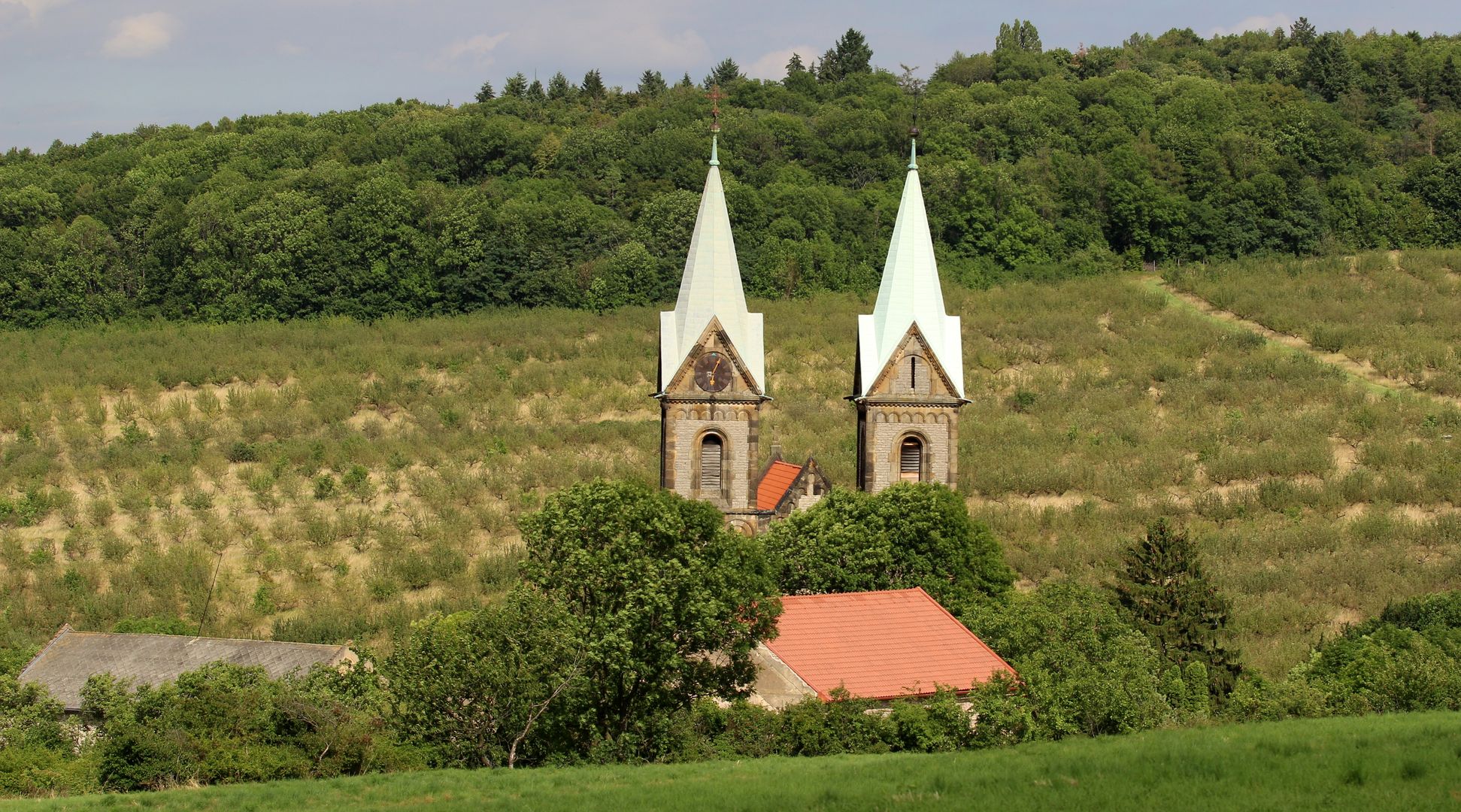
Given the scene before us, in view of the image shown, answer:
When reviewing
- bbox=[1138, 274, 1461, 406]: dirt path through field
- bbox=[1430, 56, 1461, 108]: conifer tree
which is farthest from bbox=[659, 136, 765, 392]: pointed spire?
Result: bbox=[1430, 56, 1461, 108]: conifer tree

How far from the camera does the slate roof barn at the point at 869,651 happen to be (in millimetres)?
36250

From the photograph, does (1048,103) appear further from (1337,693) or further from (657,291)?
(1337,693)

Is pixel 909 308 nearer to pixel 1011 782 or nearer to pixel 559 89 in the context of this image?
pixel 1011 782

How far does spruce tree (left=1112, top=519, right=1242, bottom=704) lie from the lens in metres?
44.7

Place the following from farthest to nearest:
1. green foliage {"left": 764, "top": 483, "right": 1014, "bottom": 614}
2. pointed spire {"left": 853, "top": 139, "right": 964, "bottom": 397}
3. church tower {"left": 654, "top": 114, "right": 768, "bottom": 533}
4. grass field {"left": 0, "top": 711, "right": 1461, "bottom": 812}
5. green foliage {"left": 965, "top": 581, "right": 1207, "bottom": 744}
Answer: pointed spire {"left": 853, "top": 139, "right": 964, "bottom": 397}
church tower {"left": 654, "top": 114, "right": 768, "bottom": 533}
green foliage {"left": 764, "top": 483, "right": 1014, "bottom": 614}
green foliage {"left": 965, "top": 581, "right": 1207, "bottom": 744}
grass field {"left": 0, "top": 711, "right": 1461, "bottom": 812}

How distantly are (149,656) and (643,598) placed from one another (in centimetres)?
1770

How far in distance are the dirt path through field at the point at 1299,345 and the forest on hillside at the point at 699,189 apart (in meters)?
6.83

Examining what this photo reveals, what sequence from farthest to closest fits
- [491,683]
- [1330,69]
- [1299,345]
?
[1330,69] < [1299,345] < [491,683]

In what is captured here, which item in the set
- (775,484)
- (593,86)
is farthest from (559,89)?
(775,484)

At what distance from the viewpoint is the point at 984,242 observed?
10775cm

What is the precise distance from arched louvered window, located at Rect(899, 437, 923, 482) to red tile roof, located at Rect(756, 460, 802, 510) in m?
3.93

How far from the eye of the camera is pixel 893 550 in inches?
1719

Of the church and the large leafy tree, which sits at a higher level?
the church

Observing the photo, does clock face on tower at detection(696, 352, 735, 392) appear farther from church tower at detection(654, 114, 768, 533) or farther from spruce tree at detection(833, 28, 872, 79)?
spruce tree at detection(833, 28, 872, 79)
